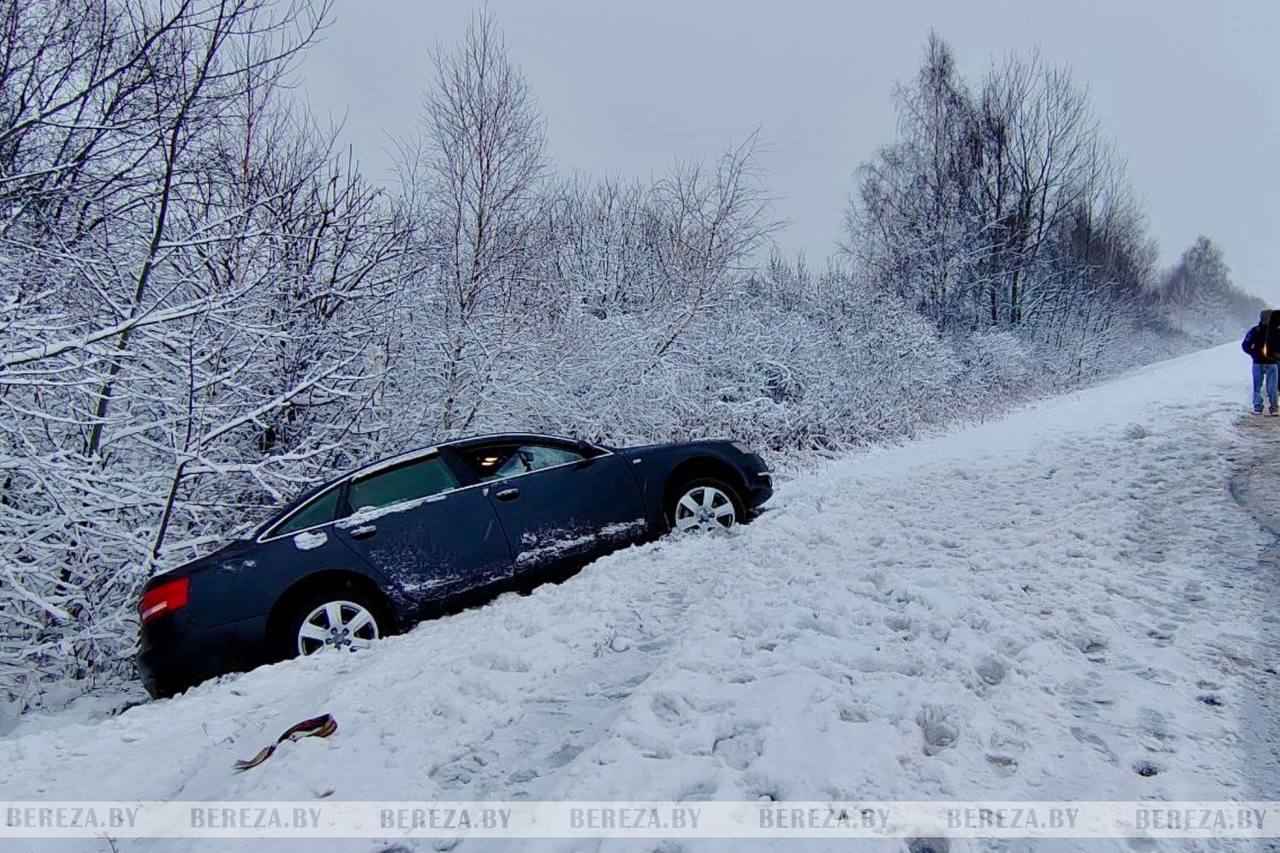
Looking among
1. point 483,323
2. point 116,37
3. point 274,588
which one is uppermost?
point 116,37

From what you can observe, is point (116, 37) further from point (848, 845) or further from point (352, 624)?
point (848, 845)

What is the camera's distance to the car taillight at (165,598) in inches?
172

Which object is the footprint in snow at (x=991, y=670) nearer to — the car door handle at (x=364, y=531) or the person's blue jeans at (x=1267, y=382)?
the car door handle at (x=364, y=531)

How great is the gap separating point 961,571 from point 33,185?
305 inches

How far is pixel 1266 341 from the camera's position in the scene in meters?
10.1

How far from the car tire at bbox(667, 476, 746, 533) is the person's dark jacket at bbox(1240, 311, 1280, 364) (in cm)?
895

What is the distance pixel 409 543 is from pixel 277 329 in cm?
381

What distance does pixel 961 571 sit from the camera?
177 inches

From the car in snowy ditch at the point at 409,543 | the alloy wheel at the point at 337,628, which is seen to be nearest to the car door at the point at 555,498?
the car in snowy ditch at the point at 409,543

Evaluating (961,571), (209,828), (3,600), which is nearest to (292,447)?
(3,600)

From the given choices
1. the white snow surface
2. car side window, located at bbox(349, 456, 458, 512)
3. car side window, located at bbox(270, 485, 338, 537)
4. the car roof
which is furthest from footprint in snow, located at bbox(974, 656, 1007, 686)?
car side window, located at bbox(270, 485, 338, 537)

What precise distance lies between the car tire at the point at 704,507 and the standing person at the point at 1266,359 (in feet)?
29.3

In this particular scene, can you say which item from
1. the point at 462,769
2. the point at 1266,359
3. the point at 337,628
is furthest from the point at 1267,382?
the point at 337,628

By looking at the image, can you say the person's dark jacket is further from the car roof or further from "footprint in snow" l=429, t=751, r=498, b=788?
"footprint in snow" l=429, t=751, r=498, b=788
